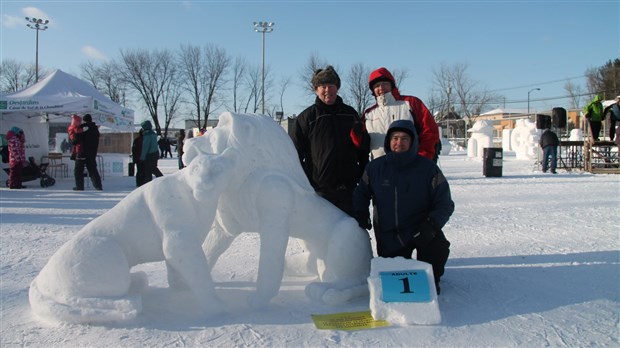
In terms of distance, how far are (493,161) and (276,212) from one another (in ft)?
33.8

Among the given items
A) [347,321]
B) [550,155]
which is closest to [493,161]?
[550,155]

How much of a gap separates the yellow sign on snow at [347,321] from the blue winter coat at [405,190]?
0.63 meters

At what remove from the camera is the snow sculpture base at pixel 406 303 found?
2441mm

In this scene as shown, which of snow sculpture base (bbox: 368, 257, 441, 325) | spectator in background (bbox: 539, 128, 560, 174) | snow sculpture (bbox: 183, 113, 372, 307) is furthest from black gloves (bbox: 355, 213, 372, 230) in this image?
spectator in background (bbox: 539, 128, 560, 174)

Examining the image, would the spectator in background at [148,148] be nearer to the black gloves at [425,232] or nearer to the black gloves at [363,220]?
the black gloves at [363,220]

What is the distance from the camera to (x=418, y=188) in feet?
9.66

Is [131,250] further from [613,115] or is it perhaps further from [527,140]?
[527,140]

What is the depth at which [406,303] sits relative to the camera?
2.47 m

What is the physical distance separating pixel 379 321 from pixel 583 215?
4.84m

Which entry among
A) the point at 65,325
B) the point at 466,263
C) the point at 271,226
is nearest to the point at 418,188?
the point at 271,226

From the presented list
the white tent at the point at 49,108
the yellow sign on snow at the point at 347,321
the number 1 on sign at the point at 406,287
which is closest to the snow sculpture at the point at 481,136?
the white tent at the point at 49,108

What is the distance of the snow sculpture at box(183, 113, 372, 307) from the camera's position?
8.74 ft

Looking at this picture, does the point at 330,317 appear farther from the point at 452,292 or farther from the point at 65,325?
the point at 65,325

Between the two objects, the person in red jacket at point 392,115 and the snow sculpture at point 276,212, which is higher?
the person in red jacket at point 392,115
